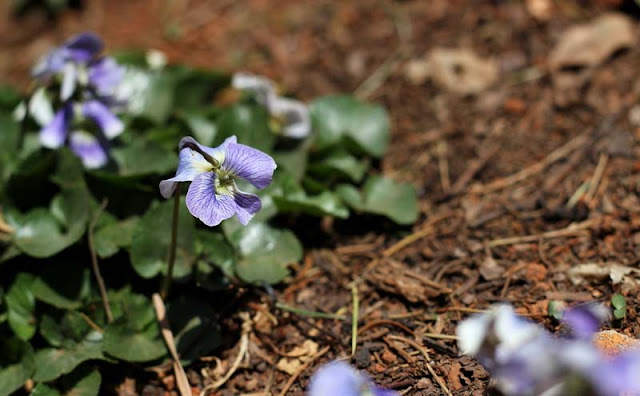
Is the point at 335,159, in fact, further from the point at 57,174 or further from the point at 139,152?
the point at 57,174

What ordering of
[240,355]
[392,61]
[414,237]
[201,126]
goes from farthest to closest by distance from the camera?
[392,61] → [201,126] → [414,237] → [240,355]

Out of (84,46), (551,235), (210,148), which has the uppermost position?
(210,148)

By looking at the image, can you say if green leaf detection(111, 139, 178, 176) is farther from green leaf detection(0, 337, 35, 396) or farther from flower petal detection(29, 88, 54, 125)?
green leaf detection(0, 337, 35, 396)

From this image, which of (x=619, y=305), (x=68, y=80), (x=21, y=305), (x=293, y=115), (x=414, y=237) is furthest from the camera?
(x=293, y=115)

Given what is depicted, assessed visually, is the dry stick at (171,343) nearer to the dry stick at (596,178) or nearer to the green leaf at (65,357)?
the green leaf at (65,357)

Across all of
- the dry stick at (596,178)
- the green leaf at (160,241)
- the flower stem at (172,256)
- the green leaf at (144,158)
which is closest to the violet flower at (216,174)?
the flower stem at (172,256)

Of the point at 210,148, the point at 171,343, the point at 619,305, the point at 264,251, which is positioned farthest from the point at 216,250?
the point at 619,305

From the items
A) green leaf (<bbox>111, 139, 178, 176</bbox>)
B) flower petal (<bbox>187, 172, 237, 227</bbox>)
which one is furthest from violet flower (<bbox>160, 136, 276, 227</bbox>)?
green leaf (<bbox>111, 139, 178, 176</bbox>)

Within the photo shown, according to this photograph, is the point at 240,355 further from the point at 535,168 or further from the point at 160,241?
the point at 535,168
